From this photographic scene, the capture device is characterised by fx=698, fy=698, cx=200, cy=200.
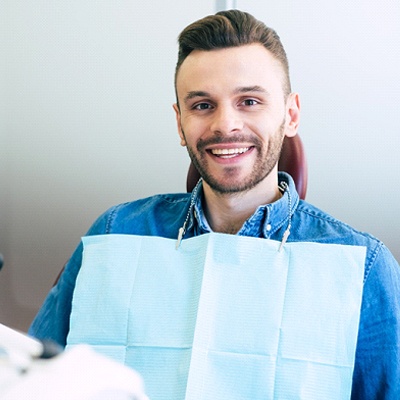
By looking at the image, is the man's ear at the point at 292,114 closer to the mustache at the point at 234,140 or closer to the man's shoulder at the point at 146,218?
the mustache at the point at 234,140

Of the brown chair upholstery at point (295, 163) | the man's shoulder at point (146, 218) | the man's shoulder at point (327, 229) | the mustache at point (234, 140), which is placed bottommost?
the man's shoulder at point (146, 218)

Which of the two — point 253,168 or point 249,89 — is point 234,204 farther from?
point 249,89

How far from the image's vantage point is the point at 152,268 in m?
1.08

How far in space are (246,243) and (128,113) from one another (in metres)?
0.88

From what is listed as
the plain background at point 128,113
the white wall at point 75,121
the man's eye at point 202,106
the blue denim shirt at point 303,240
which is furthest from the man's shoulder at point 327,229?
the white wall at point 75,121

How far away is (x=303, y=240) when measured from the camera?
1083 millimetres

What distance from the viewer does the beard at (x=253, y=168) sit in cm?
109

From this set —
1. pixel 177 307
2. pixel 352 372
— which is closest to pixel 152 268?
pixel 177 307

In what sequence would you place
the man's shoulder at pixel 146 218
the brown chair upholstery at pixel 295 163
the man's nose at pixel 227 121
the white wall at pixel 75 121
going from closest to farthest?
the man's nose at pixel 227 121 → the man's shoulder at pixel 146 218 → the brown chair upholstery at pixel 295 163 → the white wall at pixel 75 121

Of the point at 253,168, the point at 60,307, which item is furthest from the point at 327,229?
the point at 60,307

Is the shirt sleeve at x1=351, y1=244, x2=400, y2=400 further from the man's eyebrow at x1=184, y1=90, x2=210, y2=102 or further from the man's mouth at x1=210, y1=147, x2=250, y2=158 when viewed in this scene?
the man's eyebrow at x1=184, y1=90, x2=210, y2=102

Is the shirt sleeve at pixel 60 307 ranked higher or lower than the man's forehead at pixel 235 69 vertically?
lower

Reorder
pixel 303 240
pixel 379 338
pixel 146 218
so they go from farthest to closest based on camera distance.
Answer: pixel 146 218 → pixel 303 240 → pixel 379 338

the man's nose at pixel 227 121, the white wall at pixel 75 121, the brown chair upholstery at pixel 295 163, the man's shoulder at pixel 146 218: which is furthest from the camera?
the white wall at pixel 75 121
